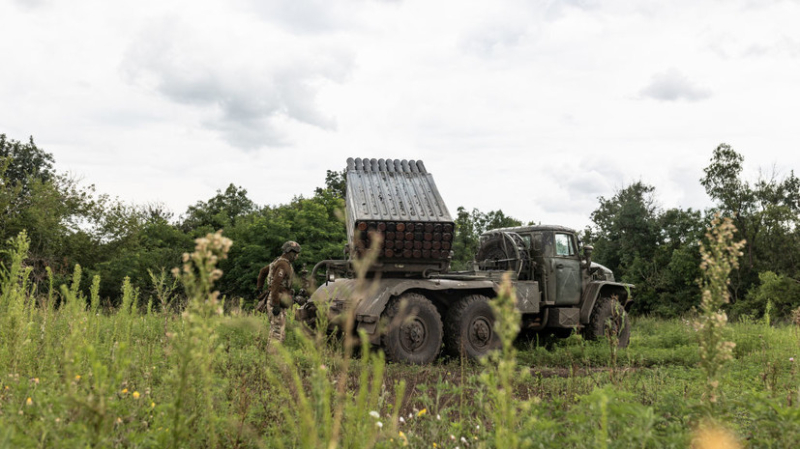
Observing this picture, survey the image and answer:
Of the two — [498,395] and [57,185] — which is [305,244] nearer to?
[57,185]

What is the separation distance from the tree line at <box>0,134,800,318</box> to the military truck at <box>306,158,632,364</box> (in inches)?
539

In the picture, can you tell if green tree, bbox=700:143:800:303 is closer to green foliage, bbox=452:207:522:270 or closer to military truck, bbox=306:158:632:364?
green foliage, bbox=452:207:522:270

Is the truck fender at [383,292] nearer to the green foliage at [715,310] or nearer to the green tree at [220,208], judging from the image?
the green foliage at [715,310]

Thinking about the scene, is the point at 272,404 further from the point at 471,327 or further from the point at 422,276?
the point at 471,327

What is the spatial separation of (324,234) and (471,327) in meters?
18.3

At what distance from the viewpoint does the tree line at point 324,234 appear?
27.3m

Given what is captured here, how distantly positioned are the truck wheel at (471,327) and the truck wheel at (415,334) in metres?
0.33

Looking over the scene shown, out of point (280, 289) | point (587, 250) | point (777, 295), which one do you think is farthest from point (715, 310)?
point (777, 295)

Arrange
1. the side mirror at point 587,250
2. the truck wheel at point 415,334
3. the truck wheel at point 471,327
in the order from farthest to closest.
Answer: the side mirror at point 587,250 → the truck wheel at point 471,327 → the truck wheel at point 415,334

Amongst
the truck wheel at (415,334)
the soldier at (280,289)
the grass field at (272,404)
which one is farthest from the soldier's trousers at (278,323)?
the grass field at (272,404)

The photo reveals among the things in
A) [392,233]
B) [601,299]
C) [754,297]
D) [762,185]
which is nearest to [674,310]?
[754,297]

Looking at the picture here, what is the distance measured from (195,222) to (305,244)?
1730cm

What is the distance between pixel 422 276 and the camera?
391 inches

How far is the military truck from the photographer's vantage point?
30.2 ft
